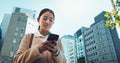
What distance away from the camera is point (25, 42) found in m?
1.76

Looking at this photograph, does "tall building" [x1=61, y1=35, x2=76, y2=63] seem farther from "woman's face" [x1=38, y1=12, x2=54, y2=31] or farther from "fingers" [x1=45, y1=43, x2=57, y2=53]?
"fingers" [x1=45, y1=43, x2=57, y2=53]

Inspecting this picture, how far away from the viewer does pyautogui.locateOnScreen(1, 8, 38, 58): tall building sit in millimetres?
43669

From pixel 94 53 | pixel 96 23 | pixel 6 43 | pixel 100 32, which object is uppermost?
pixel 96 23

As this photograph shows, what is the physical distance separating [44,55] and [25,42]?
343 mm

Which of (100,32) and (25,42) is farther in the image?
(100,32)

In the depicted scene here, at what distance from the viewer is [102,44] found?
56.4 m

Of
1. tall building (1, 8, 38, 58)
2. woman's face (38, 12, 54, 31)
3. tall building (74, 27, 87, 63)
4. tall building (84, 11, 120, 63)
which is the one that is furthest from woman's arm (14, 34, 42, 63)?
tall building (74, 27, 87, 63)

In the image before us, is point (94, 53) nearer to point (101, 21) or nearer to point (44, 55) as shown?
point (101, 21)

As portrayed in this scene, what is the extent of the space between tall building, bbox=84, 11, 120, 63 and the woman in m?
53.9

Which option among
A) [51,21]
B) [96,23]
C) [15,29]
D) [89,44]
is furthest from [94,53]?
[51,21]

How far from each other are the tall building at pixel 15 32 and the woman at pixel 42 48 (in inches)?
1728

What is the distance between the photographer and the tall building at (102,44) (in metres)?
53.3

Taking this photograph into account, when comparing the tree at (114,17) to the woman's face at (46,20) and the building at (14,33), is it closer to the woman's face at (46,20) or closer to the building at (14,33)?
the woman's face at (46,20)

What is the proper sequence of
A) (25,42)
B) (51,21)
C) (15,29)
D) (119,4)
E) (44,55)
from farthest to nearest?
1. (15,29)
2. (119,4)
3. (51,21)
4. (25,42)
5. (44,55)
